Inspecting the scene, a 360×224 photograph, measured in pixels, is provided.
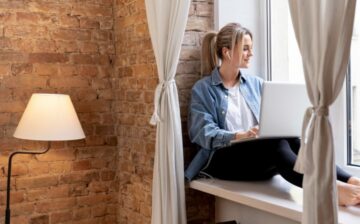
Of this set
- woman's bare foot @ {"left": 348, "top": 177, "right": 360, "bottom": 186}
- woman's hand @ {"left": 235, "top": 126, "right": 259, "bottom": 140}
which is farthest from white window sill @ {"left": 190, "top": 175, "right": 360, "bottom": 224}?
woman's hand @ {"left": 235, "top": 126, "right": 259, "bottom": 140}

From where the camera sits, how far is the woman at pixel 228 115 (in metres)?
2.18

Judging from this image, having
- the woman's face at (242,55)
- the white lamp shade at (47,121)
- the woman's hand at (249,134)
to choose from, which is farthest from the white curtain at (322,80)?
the white lamp shade at (47,121)

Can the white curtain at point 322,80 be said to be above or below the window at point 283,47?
below

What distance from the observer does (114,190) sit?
296 centimetres

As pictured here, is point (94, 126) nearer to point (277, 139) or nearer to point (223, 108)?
point (223, 108)

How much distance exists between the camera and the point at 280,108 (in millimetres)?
1971

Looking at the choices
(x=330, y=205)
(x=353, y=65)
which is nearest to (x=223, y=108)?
(x=353, y=65)

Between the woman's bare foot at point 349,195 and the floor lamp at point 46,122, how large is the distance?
142 cm

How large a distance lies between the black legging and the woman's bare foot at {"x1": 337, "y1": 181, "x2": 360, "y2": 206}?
23cm

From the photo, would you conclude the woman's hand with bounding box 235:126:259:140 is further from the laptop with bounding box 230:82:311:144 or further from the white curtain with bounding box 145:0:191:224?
the white curtain with bounding box 145:0:191:224

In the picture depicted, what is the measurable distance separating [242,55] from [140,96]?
0.68 metres

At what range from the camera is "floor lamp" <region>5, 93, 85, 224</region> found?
237cm

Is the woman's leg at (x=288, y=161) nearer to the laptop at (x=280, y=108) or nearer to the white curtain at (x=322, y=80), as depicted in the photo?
the laptop at (x=280, y=108)

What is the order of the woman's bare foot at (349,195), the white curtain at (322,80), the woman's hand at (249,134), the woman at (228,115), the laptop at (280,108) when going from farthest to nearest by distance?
the woman at (228,115)
the woman's hand at (249,134)
the laptop at (280,108)
the woman's bare foot at (349,195)
the white curtain at (322,80)
